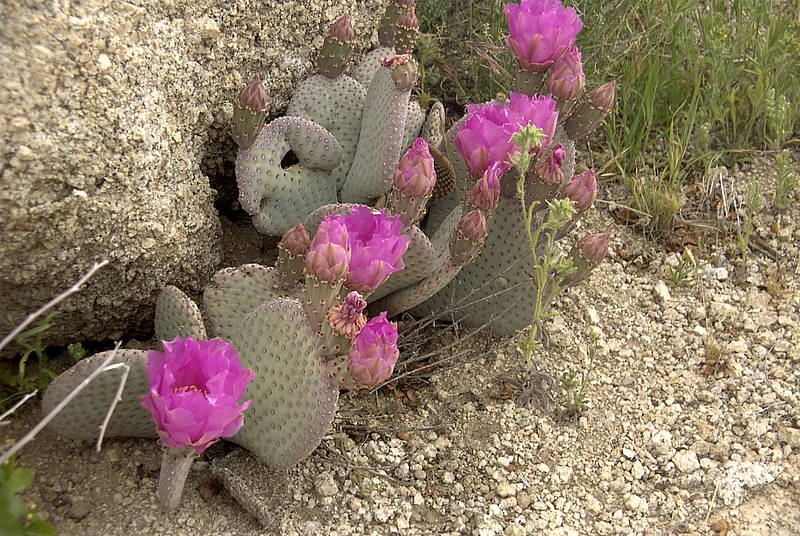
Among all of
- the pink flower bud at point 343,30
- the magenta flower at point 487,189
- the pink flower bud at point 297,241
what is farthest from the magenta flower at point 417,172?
the pink flower bud at point 343,30

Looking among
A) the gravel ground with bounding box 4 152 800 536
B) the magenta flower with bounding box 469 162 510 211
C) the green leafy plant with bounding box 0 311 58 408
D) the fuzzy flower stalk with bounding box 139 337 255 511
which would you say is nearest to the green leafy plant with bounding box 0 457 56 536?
the fuzzy flower stalk with bounding box 139 337 255 511

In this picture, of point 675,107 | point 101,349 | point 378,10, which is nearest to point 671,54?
point 675,107

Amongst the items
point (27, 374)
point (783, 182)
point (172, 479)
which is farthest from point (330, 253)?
point (783, 182)

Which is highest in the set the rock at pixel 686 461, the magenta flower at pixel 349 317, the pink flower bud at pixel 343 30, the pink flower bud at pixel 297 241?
the pink flower bud at pixel 343 30

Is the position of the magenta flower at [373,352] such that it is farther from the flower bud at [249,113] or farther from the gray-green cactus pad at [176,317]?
the flower bud at [249,113]

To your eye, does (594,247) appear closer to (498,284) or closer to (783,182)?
(498,284)

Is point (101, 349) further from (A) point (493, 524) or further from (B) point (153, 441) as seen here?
(A) point (493, 524)
